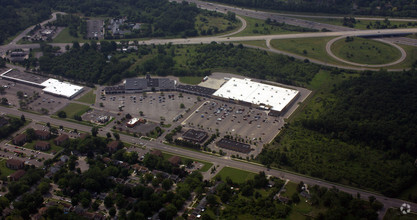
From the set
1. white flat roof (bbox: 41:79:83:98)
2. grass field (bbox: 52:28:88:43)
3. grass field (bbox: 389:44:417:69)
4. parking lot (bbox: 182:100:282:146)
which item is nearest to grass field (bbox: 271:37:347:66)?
grass field (bbox: 389:44:417:69)

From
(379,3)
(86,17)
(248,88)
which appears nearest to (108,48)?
(86,17)

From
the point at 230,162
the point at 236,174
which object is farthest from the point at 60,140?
the point at 236,174

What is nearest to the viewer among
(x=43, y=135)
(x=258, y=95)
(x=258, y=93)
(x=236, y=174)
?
(x=236, y=174)

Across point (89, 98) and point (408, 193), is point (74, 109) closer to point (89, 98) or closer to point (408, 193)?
point (89, 98)

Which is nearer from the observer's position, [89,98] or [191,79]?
[89,98]

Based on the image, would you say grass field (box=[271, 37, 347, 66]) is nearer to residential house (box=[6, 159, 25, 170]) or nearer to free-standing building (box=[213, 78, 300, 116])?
free-standing building (box=[213, 78, 300, 116])

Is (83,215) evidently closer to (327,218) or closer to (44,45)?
(327,218)

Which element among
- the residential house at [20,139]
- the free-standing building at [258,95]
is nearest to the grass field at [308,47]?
the free-standing building at [258,95]
